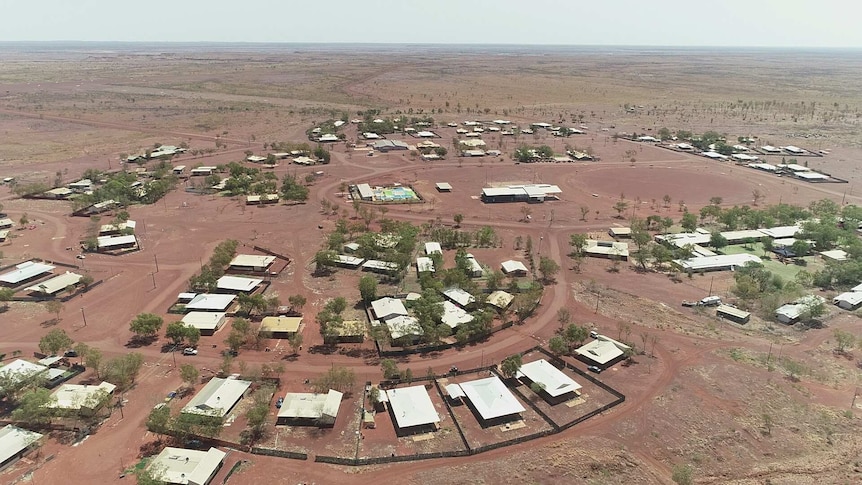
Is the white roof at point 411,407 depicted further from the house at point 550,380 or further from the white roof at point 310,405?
the house at point 550,380

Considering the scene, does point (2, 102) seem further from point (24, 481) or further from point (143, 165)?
point (24, 481)

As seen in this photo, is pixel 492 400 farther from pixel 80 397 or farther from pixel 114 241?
pixel 114 241

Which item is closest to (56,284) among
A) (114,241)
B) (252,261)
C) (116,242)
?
(116,242)

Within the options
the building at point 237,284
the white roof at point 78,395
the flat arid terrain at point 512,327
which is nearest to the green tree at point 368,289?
the flat arid terrain at point 512,327

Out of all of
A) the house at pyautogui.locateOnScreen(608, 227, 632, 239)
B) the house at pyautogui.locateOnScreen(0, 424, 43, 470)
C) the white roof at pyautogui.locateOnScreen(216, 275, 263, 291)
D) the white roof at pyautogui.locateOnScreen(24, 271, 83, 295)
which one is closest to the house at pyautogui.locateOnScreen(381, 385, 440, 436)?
the house at pyautogui.locateOnScreen(0, 424, 43, 470)

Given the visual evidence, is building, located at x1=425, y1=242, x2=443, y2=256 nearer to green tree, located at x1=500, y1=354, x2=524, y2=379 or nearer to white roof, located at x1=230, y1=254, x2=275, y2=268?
white roof, located at x1=230, y1=254, x2=275, y2=268
